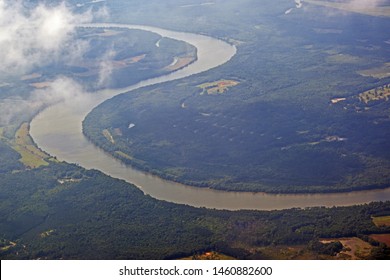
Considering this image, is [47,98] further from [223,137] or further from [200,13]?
[200,13]

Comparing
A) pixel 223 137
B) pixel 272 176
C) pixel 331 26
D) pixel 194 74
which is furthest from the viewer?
pixel 331 26

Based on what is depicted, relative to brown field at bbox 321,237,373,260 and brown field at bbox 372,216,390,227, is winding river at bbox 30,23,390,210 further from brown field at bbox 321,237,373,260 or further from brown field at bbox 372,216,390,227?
brown field at bbox 321,237,373,260

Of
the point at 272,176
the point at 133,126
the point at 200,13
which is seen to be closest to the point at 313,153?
the point at 272,176

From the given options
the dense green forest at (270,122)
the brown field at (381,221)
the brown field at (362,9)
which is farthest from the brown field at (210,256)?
the brown field at (362,9)

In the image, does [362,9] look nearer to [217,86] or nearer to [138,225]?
[217,86]

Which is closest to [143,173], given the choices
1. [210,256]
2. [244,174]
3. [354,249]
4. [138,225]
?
[244,174]

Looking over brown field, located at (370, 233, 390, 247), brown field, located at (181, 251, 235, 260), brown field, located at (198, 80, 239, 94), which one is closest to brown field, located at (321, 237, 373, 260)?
brown field, located at (370, 233, 390, 247)

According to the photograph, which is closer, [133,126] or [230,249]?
[230,249]
